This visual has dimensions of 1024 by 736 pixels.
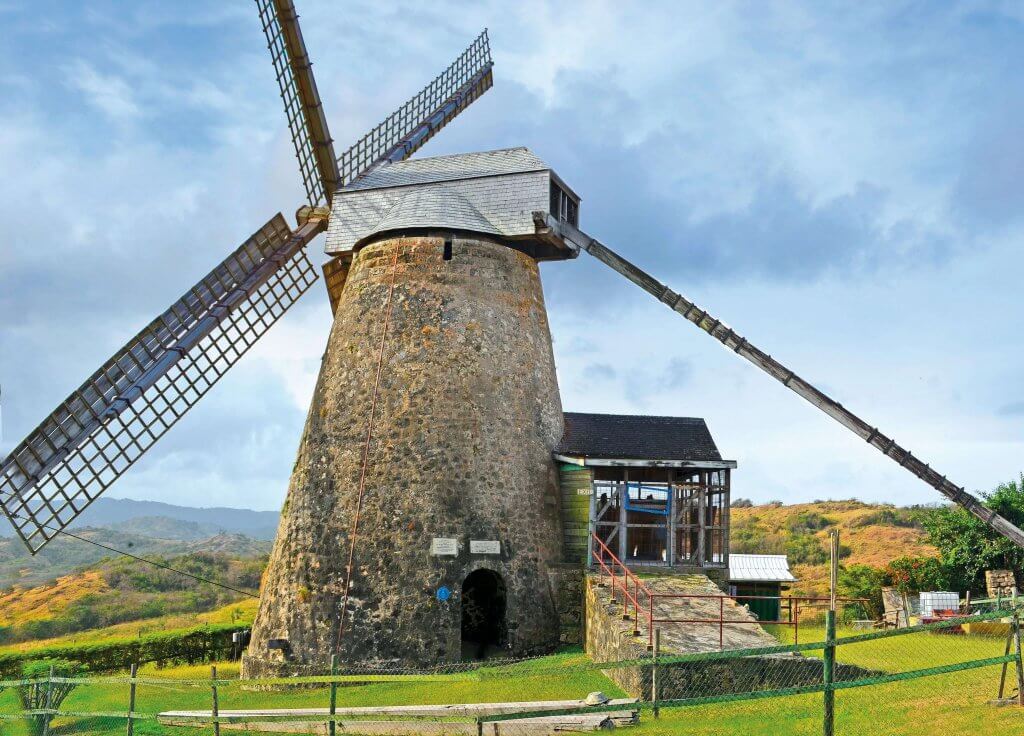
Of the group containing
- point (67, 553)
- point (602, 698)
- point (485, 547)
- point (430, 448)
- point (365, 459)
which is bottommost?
point (67, 553)

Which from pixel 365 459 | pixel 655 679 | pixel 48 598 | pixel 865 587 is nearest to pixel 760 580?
pixel 865 587

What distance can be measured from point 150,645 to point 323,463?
27.5 feet

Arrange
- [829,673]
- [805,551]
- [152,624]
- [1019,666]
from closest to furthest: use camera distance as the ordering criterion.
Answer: [829,673]
[1019,666]
[152,624]
[805,551]

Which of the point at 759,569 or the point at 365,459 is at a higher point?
the point at 365,459

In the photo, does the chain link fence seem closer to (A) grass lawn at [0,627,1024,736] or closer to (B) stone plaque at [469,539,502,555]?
(A) grass lawn at [0,627,1024,736]

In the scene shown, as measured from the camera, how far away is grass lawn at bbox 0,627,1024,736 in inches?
Answer: 465

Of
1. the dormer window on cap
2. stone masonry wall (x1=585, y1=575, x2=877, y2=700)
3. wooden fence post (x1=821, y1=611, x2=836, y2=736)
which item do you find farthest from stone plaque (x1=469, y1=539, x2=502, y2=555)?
wooden fence post (x1=821, y1=611, x2=836, y2=736)

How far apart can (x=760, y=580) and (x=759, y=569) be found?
0.95 metres

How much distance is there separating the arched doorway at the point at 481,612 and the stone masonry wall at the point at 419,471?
706 mm

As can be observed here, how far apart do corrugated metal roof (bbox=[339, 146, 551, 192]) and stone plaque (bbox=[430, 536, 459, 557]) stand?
787 cm

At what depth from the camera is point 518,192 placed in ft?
73.6

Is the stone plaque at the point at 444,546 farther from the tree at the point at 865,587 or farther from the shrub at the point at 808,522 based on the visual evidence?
the shrub at the point at 808,522

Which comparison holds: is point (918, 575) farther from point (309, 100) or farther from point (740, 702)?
point (309, 100)

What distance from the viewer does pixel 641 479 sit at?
23609 mm
